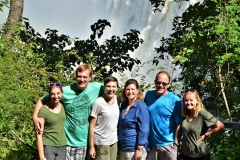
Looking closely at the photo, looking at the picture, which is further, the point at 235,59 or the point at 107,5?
the point at 107,5

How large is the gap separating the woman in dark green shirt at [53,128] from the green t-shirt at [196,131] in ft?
3.38

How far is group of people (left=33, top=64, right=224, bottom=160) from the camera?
3928 mm

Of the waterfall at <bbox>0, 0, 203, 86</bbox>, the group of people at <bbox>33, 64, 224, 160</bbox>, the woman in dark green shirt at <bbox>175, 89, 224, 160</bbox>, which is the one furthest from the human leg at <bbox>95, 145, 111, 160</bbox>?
the waterfall at <bbox>0, 0, 203, 86</bbox>

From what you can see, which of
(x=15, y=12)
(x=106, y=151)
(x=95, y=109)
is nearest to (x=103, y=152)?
(x=106, y=151)

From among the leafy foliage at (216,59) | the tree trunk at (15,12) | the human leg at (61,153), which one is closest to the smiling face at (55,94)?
the human leg at (61,153)

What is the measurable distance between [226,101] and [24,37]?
11.5ft

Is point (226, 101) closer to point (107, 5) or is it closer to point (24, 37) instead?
point (24, 37)

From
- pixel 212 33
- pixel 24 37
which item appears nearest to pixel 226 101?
pixel 212 33

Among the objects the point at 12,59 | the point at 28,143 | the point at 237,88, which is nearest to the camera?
the point at 28,143

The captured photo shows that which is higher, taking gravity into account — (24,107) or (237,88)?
(237,88)

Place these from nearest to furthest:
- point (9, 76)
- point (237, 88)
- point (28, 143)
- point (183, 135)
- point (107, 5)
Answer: point (183, 135), point (28, 143), point (9, 76), point (237, 88), point (107, 5)

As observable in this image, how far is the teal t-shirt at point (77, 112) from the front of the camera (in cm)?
400

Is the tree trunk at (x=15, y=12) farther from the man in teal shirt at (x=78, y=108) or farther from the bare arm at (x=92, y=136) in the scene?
the bare arm at (x=92, y=136)

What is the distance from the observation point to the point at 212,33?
570cm
